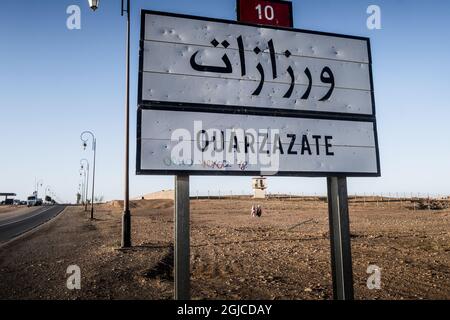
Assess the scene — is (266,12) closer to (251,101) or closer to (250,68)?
(250,68)

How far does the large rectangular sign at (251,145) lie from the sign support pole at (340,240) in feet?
0.57

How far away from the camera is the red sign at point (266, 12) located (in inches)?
132

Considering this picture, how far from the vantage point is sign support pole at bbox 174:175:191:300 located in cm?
261

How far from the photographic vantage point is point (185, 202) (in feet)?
8.95

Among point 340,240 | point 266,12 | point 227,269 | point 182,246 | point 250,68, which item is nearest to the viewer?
point 182,246

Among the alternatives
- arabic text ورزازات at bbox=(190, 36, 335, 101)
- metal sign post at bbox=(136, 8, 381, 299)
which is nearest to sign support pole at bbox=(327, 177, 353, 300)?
metal sign post at bbox=(136, 8, 381, 299)

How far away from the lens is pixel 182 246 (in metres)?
2.67

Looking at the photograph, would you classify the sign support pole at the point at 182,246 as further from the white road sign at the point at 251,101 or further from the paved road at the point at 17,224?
the paved road at the point at 17,224

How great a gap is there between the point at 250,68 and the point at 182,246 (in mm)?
1731

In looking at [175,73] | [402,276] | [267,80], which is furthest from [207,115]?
[402,276]

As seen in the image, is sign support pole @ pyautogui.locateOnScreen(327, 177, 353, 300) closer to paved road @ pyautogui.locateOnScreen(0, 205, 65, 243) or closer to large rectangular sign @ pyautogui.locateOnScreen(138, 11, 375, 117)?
large rectangular sign @ pyautogui.locateOnScreen(138, 11, 375, 117)

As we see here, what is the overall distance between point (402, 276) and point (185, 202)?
25.2 feet

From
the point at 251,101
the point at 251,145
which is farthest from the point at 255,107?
the point at 251,145

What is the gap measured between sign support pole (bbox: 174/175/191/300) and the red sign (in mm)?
1840
